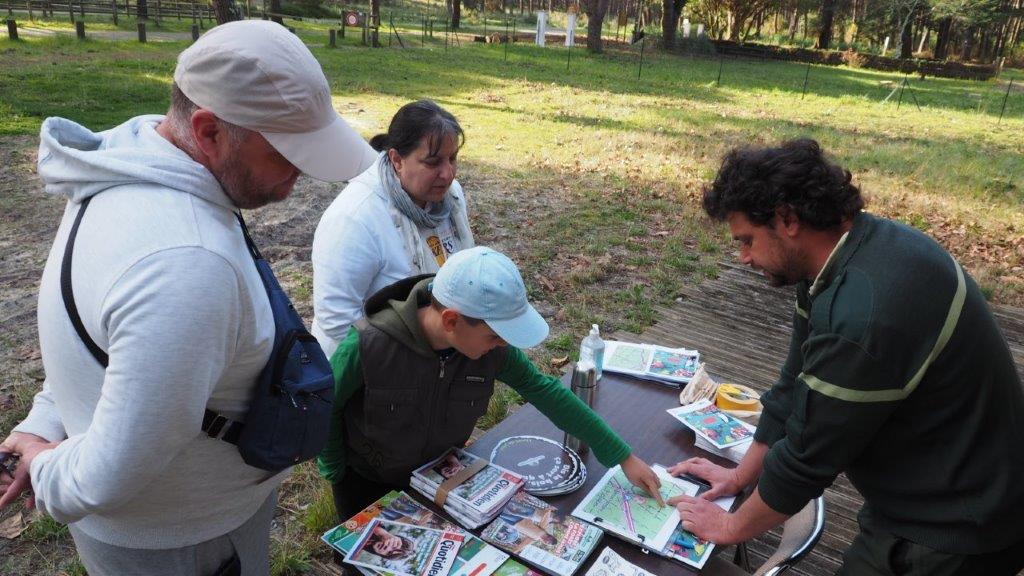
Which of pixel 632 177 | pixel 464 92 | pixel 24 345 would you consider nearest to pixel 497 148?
pixel 632 177

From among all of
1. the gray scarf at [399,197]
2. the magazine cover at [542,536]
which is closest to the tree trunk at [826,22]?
the gray scarf at [399,197]

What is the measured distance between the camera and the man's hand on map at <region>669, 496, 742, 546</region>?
193 centimetres

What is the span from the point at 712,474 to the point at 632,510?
351 millimetres

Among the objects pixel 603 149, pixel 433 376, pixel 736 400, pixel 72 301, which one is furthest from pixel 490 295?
pixel 603 149

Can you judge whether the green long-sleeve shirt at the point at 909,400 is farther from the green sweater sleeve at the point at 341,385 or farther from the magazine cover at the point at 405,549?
the green sweater sleeve at the point at 341,385

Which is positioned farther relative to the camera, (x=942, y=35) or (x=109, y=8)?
(x=942, y=35)

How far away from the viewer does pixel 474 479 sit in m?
2.07

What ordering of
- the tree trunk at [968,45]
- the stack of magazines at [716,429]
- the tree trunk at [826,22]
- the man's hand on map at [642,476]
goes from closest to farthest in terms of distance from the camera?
the man's hand on map at [642,476] → the stack of magazines at [716,429] → the tree trunk at [826,22] → the tree trunk at [968,45]

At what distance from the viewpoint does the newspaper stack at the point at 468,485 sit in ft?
6.33

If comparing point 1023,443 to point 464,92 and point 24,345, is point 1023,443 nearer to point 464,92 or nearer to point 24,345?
point 24,345

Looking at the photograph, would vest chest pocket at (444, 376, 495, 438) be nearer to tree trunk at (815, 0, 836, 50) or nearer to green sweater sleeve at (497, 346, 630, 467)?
green sweater sleeve at (497, 346, 630, 467)

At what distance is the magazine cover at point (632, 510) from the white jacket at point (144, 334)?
1.04 metres

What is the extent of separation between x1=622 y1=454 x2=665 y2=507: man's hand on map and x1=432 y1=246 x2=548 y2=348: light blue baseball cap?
22.9 inches

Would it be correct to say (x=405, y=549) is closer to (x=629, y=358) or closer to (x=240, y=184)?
(x=240, y=184)
